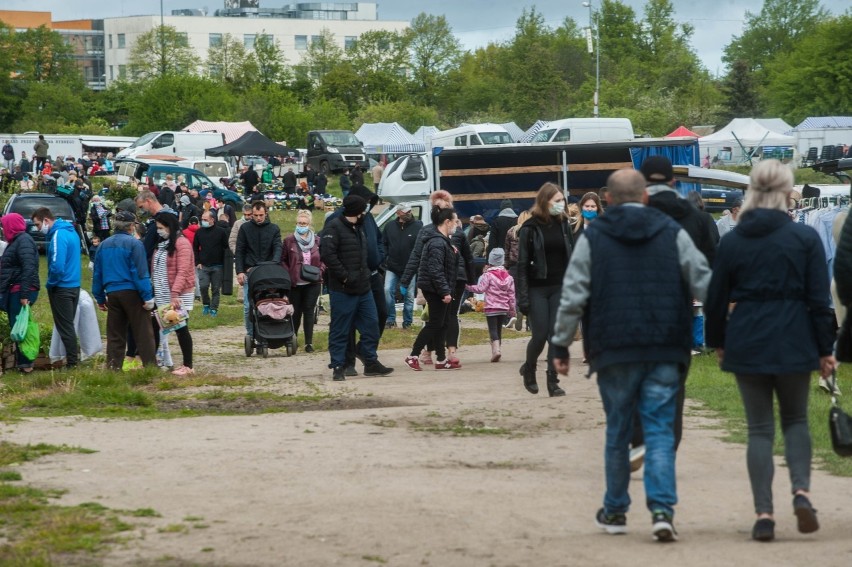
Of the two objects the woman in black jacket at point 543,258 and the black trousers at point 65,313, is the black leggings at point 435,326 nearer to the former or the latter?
the woman in black jacket at point 543,258

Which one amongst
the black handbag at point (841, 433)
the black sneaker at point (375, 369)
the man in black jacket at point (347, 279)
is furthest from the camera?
the black sneaker at point (375, 369)

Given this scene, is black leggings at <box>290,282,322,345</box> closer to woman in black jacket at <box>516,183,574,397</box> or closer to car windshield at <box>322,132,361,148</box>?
woman in black jacket at <box>516,183,574,397</box>

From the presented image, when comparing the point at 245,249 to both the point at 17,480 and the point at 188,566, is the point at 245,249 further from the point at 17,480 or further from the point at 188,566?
the point at 188,566

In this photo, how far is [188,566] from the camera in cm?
604

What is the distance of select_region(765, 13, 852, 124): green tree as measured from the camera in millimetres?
81062

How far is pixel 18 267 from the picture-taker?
15.1 metres

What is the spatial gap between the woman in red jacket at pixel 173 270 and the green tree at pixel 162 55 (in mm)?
97971

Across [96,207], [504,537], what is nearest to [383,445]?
[504,537]

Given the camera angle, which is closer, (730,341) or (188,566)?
(188,566)

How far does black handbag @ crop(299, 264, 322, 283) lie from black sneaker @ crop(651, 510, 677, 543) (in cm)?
1059

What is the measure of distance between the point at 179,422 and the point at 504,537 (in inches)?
190

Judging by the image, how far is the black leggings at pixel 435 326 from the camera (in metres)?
14.3

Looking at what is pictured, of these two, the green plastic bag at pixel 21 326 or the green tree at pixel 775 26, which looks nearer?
the green plastic bag at pixel 21 326

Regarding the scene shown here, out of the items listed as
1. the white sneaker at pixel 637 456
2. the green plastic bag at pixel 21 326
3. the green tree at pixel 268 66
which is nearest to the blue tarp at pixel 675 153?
the green plastic bag at pixel 21 326
